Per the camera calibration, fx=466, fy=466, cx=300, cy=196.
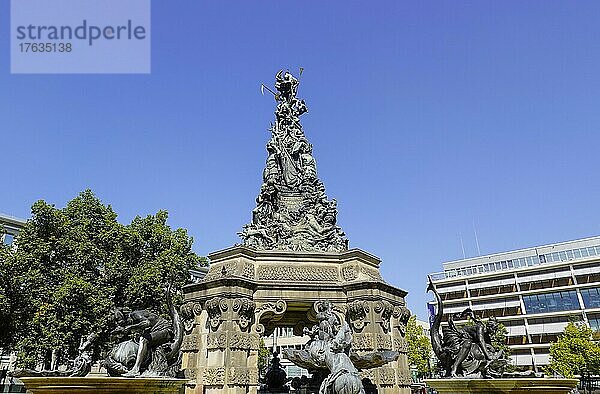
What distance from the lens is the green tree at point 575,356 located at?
38.6 m

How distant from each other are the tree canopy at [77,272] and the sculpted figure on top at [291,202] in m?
10.8

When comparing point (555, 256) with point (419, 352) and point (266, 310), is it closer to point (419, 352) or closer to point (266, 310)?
point (419, 352)

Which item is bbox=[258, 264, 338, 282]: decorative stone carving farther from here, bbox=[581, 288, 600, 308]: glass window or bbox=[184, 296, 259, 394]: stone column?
bbox=[581, 288, 600, 308]: glass window

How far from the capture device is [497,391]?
11266 mm

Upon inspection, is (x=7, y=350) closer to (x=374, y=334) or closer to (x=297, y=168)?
(x=297, y=168)

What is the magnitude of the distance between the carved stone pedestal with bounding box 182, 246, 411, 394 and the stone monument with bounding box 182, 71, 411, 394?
0.04 meters

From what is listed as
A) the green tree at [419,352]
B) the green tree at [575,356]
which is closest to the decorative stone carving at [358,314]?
the green tree at [575,356]

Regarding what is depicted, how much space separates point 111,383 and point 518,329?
2660 inches

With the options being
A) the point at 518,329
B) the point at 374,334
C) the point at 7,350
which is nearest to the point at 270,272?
the point at 374,334

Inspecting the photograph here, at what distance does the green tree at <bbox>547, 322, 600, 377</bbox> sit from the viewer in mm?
38594

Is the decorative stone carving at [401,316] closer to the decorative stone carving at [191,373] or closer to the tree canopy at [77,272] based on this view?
the decorative stone carving at [191,373]

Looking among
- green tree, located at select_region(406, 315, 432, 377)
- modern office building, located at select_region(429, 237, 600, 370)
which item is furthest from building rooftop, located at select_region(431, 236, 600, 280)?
green tree, located at select_region(406, 315, 432, 377)

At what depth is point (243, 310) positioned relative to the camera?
1694cm

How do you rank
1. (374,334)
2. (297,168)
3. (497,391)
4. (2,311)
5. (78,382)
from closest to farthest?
(78,382), (497,391), (374,334), (297,168), (2,311)
